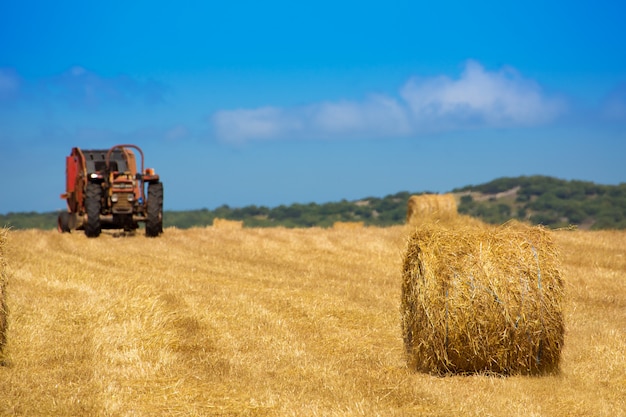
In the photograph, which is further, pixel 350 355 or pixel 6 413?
pixel 350 355

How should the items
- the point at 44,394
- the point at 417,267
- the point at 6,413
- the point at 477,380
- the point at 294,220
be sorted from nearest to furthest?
the point at 6,413 → the point at 44,394 → the point at 477,380 → the point at 417,267 → the point at 294,220

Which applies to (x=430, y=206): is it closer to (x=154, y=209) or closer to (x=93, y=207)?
(x=154, y=209)

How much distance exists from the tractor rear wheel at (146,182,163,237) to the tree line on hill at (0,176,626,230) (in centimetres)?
4293

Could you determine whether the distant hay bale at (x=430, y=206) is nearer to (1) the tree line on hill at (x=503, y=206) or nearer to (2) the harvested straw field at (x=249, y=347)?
(2) the harvested straw field at (x=249, y=347)

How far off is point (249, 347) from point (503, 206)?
259 ft

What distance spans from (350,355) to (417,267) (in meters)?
1.30

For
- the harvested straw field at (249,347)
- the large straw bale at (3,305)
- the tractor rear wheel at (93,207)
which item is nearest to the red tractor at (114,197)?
the tractor rear wheel at (93,207)

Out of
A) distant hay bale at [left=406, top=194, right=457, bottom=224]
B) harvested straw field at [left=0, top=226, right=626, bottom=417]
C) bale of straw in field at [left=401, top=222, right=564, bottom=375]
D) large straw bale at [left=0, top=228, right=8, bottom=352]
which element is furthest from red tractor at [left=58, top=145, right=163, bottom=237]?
bale of straw in field at [left=401, top=222, right=564, bottom=375]

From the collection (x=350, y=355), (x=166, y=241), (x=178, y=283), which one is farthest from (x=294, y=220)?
(x=350, y=355)

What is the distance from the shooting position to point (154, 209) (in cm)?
2267

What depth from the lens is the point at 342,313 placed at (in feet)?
39.1

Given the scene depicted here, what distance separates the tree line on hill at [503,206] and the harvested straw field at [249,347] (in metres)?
51.5

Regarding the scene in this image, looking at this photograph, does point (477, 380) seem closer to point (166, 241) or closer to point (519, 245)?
point (519, 245)

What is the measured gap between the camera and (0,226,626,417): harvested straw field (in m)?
7.53
